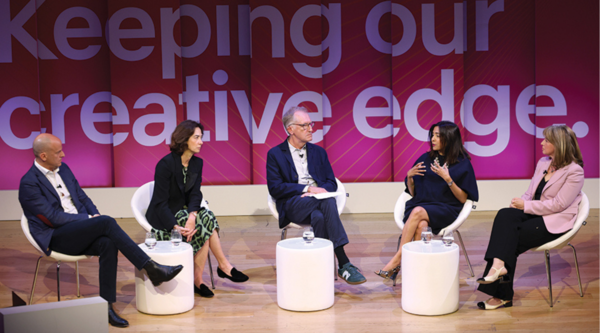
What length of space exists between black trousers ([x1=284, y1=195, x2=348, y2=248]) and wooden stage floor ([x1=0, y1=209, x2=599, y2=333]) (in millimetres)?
400

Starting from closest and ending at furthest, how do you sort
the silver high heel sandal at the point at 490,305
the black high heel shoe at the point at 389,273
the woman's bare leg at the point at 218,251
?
the silver high heel sandal at the point at 490,305
the black high heel shoe at the point at 389,273
the woman's bare leg at the point at 218,251

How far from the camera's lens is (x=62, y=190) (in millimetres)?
3637

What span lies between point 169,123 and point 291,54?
179 centimetres

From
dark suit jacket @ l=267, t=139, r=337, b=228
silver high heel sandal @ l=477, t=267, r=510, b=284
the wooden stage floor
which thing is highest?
dark suit jacket @ l=267, t=139, r=337, b=228

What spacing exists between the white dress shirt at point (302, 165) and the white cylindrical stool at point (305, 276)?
3.41 ft

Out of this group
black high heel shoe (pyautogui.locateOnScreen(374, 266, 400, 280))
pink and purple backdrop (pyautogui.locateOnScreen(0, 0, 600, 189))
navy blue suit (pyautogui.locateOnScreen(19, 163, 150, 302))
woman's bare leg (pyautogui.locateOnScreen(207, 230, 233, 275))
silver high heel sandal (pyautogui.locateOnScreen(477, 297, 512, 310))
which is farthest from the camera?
pink and purple backdrop (pyautogui.locateOnScreen(0, 0, 600, 189))

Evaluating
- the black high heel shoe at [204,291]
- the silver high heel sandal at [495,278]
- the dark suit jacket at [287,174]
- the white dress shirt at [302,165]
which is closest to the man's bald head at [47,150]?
the black high heel shoe at [204,291]

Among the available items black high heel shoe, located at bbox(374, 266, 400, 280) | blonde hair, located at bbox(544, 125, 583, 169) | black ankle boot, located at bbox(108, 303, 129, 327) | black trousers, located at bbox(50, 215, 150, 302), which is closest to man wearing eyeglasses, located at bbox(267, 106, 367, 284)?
black high heel shoe, located at bbox(374, 266, 400, 280)

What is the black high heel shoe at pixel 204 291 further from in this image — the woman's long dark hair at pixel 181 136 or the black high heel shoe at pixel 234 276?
the woman's long dark hair at pixel 181 136

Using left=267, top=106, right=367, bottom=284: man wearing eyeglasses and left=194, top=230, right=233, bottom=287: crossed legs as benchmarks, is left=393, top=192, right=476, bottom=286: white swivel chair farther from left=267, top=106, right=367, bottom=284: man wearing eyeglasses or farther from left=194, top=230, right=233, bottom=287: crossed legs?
left=194, top=230, right=233, bottom=287: crossed legs

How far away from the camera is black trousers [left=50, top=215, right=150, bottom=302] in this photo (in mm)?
3252

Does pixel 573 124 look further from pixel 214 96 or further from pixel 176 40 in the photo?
pixel 176 40

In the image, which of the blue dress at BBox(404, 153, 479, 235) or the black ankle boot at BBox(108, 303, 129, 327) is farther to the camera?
the blue dress at BBox(404, 153, 479, 235)

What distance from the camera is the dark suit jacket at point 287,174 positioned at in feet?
13.8
